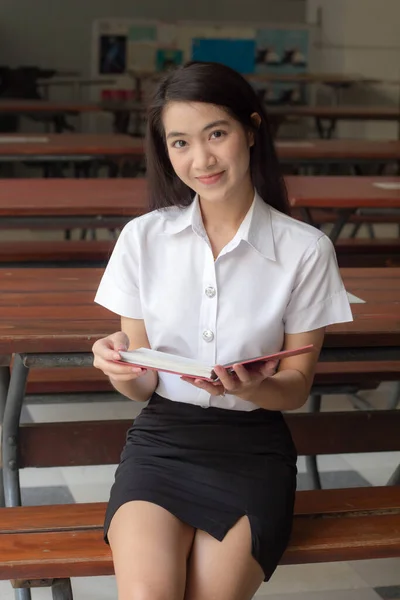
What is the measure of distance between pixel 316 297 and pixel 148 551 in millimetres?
534

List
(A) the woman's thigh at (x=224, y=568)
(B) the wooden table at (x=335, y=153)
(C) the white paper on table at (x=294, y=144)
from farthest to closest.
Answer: (C) the white paper on table at (x=294, y=144), (B) the wooden table at (x=335, y=153), (A) the woman's thigh at (x=224, y=568)

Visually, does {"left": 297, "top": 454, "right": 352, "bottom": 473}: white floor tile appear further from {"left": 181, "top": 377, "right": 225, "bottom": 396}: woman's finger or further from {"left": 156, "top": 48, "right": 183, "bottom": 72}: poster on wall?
{"left": 156, "top": 48, "right": 183, "bottom": 72}: poster on wall

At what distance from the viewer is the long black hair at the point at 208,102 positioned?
5.97ft

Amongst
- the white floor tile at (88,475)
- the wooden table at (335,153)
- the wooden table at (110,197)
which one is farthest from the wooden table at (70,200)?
the wooden table at (335,153)

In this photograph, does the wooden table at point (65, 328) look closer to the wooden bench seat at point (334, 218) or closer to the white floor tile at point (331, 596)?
the white floor tile at point (331, 596)

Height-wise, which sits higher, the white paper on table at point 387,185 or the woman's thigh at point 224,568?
the white paper on table at point 387,185

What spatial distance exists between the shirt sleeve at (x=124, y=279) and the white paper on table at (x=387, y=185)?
8.15ft

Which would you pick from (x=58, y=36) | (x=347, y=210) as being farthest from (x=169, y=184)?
(x=58, y=36)

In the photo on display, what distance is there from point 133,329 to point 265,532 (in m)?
0.46

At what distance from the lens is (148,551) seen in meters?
1.60

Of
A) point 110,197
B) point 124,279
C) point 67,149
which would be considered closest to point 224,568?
point 124,279

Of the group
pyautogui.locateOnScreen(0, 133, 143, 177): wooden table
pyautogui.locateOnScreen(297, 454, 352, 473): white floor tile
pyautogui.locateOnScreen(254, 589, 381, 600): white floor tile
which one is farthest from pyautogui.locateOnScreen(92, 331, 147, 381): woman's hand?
pyautogui.locateOnScreen(0, 133, 143, 177): wooden table

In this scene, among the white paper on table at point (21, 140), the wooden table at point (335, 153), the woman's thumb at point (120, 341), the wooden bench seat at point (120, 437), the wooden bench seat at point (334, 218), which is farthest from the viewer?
the white paper on table at point (21, 140)

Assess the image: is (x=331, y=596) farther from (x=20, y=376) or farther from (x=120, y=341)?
(x=120, y=341)
